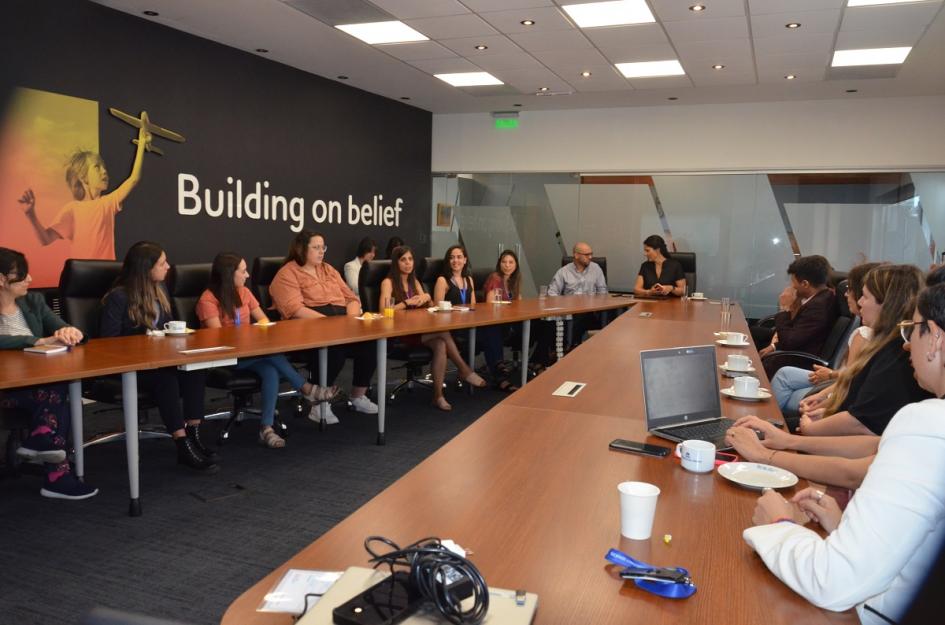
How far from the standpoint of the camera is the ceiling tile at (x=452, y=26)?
5.47 metres

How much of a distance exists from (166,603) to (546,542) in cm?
174

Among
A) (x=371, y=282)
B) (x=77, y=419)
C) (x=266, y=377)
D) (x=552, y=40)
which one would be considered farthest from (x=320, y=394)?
(x=552, y=40)

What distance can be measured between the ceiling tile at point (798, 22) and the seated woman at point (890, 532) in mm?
4579

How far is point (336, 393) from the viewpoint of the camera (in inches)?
192

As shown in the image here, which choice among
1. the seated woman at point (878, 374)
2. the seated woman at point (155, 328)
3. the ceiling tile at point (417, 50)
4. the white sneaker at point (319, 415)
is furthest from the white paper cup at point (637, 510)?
the ceiling tile at point (417, 50)

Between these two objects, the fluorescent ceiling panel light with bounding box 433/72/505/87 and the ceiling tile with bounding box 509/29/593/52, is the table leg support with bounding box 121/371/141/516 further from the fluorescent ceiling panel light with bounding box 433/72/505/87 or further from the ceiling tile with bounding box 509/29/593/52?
the fluorescent ceiling panel light with bounding box 433/72/505/87

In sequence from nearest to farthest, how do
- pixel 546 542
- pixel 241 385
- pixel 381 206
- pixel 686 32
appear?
1. pixel 546 542
2. pixel 241 385
3. pixel 686 32
4. pixel 381 206

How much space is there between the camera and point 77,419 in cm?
350

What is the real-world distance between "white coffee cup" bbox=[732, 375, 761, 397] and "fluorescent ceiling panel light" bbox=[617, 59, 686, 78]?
15.2ft

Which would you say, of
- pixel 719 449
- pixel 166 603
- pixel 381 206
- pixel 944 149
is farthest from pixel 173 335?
pixel 944 149

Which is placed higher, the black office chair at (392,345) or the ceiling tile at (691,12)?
the ceiling tile at (691,12)

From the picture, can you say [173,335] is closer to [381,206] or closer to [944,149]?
[381,206]

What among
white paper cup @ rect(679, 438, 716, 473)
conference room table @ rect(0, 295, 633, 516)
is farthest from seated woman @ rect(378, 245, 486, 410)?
white paper cup @ rect(679, 438, 716, 473)

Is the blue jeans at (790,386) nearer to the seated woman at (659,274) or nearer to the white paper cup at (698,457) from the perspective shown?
the white paper cup at (698,457)
